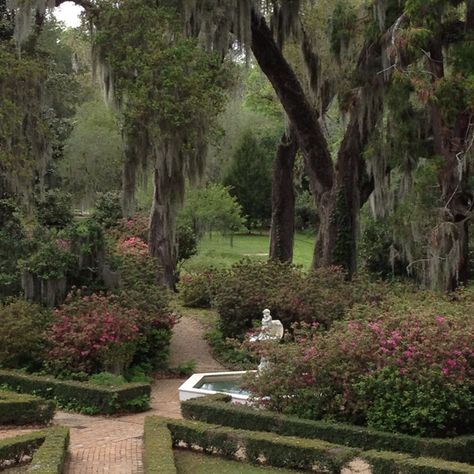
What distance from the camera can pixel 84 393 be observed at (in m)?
12.9

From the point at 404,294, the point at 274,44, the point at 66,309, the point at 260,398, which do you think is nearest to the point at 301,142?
the point at 274,44

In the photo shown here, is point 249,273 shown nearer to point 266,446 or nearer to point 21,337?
point 21,337

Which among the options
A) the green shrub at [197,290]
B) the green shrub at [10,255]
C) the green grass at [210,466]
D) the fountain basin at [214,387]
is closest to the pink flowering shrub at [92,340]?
the fountain basin at [214,387]

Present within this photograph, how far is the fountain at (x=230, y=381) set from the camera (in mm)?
12219

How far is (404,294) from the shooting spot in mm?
16172

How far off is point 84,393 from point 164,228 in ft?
34.6

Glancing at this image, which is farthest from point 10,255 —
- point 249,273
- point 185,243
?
point 185,243

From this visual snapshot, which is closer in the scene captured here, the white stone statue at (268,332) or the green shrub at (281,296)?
the white stone statue at (268,332)

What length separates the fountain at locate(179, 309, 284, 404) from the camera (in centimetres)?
1222

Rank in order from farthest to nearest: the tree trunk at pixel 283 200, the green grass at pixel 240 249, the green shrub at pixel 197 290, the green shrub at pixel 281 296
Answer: the green grass at pixel 240 249, the tree trunk at pixel 283 200, the green shrub at pixel 197 290, the green shrub at pixel 281 296

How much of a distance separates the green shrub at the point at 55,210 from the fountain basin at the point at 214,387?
1162cm

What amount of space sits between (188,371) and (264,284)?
10.1 ft

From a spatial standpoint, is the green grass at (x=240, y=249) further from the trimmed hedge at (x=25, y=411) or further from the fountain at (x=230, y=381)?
the trimmed hedge at (x=25, y=411)

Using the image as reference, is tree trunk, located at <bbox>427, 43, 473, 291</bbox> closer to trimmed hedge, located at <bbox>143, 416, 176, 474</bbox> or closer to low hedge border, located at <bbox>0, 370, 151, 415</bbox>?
low hedge border, located at <bbox>0, 370, 151, 415</bbox>
